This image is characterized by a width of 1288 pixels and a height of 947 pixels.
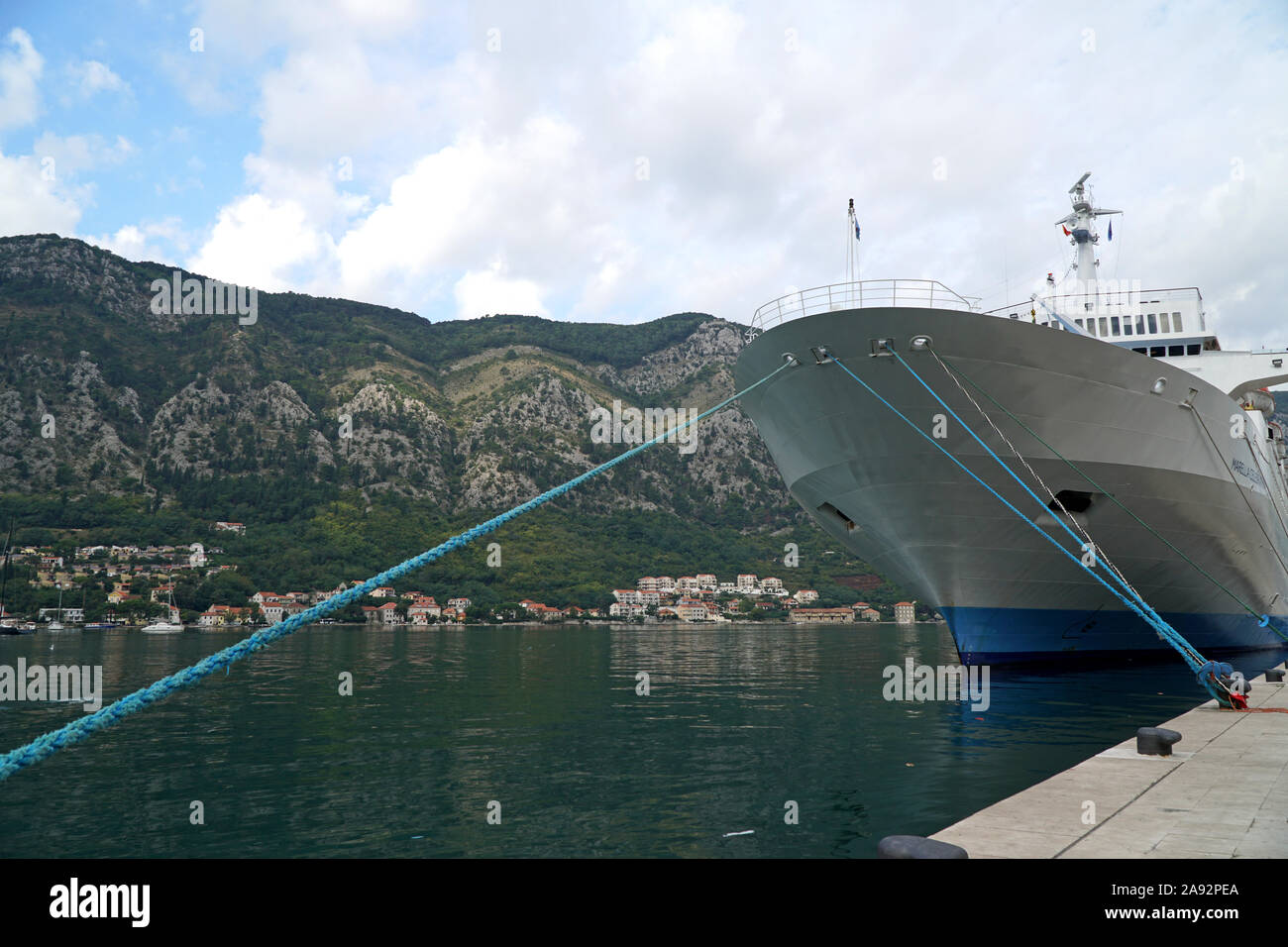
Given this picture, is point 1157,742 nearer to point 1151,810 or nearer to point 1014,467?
point 1151,810

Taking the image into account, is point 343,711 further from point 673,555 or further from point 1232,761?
point 673,555

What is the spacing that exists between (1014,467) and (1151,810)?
40.2 feet

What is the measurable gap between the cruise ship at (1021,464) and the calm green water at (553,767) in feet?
8.89

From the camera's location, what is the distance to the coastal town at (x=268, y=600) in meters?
100

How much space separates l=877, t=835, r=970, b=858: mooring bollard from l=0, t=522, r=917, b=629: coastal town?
95141mm

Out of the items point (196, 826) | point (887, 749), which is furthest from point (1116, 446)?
point (196, 826)

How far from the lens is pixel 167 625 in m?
97.9

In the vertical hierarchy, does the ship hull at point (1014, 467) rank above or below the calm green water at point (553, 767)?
above

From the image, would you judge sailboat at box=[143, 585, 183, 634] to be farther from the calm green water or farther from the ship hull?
the ship hull

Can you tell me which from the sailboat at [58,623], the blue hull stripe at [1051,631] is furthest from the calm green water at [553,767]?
the sailboat at [58,623]

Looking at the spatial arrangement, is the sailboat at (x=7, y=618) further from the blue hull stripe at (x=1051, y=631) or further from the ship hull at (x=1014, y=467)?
the blue hull stripe at (x=1051, y=631)

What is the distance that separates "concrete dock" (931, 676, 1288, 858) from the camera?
5.72 metres

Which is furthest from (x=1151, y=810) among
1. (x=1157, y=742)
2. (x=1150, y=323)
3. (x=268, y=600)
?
(x=268, y=600)

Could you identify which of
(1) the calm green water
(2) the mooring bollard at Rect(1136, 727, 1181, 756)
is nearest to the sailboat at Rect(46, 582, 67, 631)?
(1) the calm green water
